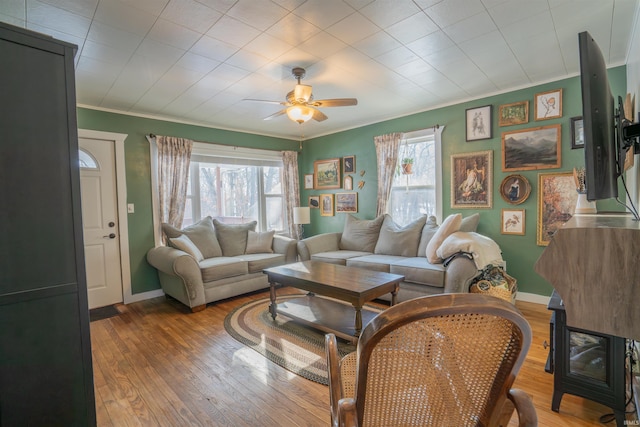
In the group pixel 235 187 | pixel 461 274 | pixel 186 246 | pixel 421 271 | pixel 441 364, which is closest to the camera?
pixel 441 364

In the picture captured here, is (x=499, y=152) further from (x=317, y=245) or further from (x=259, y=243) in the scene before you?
(x=259, y=243)

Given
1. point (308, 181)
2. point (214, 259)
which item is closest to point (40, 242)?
point (214, 259)

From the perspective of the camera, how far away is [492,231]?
3.63 meters

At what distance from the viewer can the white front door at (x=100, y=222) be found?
3523 mm

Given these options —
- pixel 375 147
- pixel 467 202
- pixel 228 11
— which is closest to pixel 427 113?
pixel 375 147

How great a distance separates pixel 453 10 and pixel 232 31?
1506 millimetres

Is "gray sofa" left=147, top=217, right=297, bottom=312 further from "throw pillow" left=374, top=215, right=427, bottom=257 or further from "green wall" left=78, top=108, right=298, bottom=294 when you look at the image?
"throw pillow" left=374, top=215, right=427, bottom=257

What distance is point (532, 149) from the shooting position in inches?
130

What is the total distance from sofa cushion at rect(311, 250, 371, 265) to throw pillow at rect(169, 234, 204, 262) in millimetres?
1521

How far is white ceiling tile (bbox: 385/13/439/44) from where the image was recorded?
79.8 inches

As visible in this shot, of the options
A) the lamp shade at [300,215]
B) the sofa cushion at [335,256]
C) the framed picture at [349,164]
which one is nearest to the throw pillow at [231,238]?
the lamp shade at [300,215]

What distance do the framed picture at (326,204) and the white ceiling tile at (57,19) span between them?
3887mm

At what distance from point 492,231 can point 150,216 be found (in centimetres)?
446

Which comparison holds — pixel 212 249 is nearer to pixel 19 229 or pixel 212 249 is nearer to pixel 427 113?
pixel 19 229
